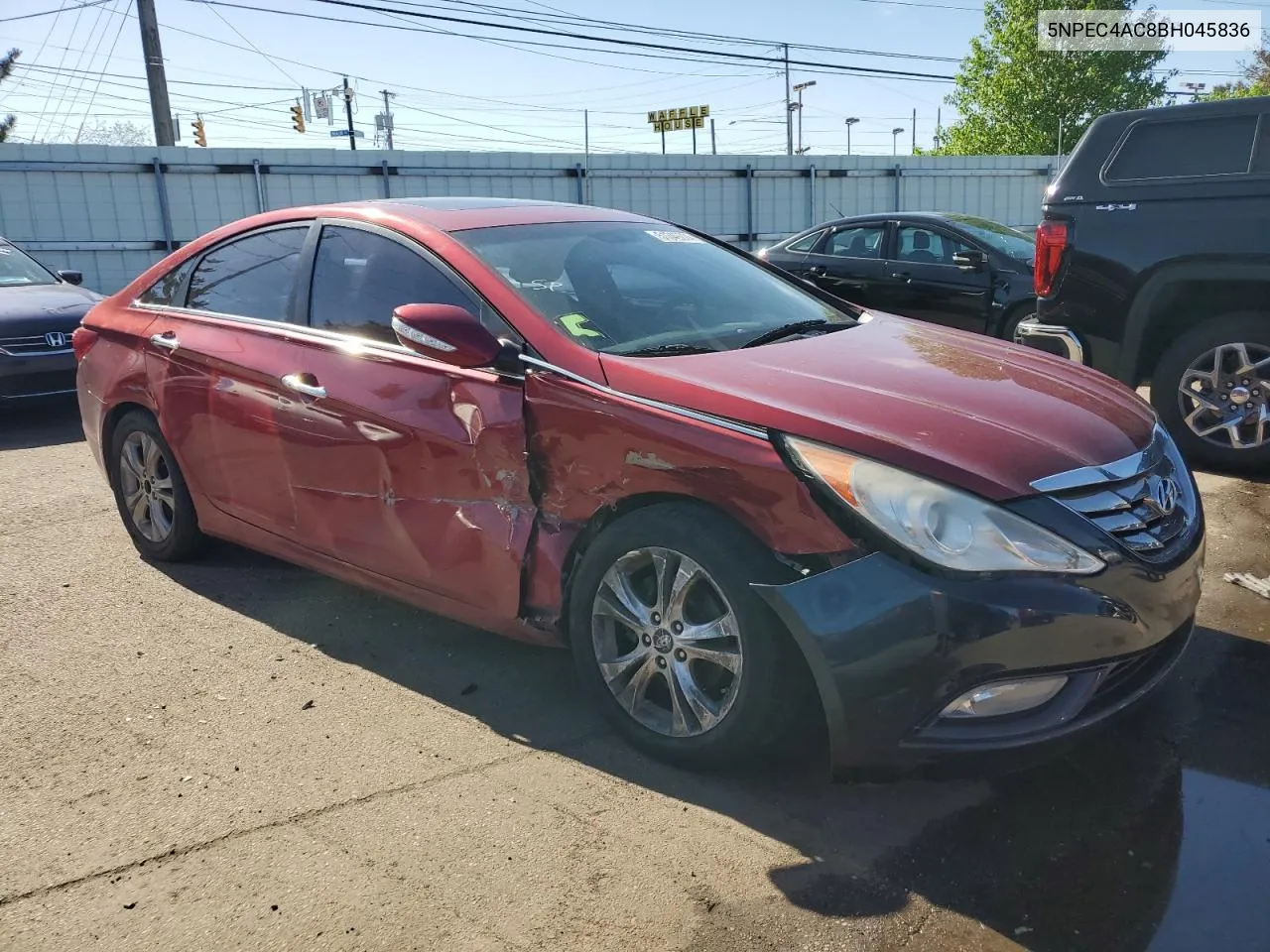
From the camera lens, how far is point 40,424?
28.1 ft

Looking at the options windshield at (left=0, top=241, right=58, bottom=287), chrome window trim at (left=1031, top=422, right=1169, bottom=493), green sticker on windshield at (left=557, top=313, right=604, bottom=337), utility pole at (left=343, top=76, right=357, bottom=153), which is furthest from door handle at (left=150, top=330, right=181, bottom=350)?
utility pole at (left=343, top=76, right=357, bottom=153)

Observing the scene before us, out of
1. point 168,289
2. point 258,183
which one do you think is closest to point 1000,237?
point 168,289

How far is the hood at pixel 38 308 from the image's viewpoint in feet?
26.3

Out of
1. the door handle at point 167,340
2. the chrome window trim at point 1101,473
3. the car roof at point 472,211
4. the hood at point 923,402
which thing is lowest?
the chrome window trim at point 1101,473

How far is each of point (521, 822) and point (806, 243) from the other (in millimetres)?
9019

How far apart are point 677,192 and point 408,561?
1580 cm

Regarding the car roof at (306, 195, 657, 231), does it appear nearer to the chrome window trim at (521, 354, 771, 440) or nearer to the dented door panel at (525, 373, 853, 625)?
the chrome window trim at (521, 354, 771, 440)

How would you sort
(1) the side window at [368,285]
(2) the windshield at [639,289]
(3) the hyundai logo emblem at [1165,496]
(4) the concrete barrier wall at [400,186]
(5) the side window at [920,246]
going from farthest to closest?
(4) the concrete barrier wall at [400,186], (5) the side window at [920,246], (1) the side window at [368,285], (2) the windshield at [639,289], (3) the hyundai logo emblem at [1165,496]

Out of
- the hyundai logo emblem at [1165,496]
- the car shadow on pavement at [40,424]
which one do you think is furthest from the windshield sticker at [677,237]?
the car shadow on pavement at [40,424]

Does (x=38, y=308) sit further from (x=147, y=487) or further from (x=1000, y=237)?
(x=1000, y=237)

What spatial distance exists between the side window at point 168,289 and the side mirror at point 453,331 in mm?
1927

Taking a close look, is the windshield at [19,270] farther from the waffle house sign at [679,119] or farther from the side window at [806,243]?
the waffle house sign at [679,119]

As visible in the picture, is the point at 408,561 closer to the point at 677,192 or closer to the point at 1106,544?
the point at 1106,544

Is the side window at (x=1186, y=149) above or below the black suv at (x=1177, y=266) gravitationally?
above
